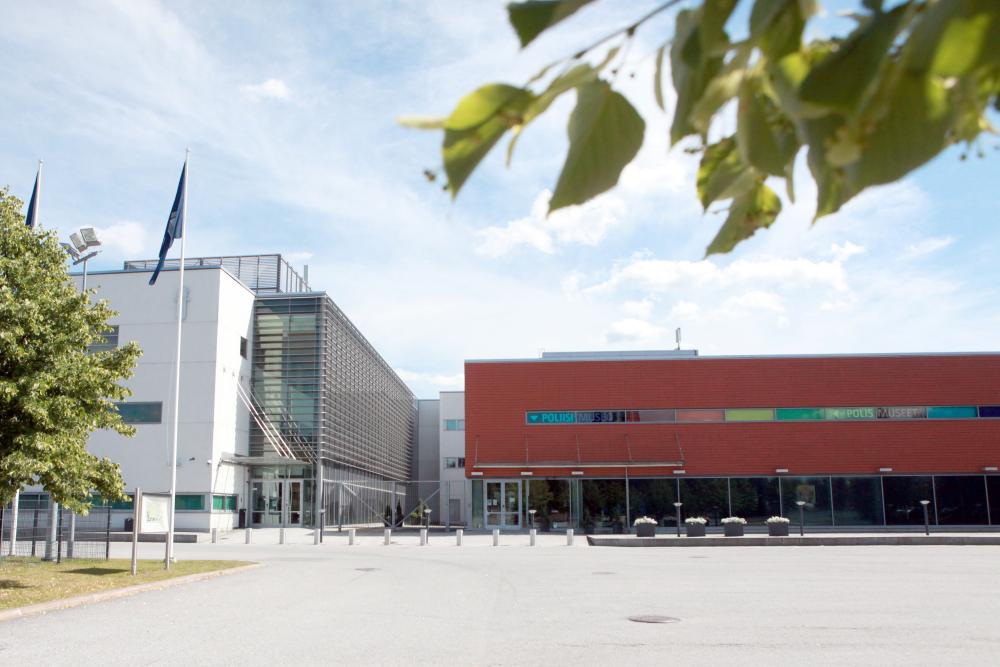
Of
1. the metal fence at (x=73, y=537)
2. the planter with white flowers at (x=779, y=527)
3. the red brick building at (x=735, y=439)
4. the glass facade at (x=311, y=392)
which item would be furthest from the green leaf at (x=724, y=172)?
the glass facade at (x=311, y=392)

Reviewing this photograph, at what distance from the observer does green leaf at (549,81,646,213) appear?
105 cm

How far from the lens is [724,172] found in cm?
120

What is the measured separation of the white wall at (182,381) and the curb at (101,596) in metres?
21.7

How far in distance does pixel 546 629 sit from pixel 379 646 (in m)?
2.48

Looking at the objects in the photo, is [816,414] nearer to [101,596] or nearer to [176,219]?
[176,219]

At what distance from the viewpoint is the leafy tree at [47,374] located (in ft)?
51.5

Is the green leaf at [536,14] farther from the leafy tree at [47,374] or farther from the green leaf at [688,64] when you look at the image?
the leafy tree at [47,374]

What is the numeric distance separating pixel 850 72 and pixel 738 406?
44.7 metres

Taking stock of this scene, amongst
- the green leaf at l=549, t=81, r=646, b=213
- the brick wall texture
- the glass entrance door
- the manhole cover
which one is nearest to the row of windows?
the brick wall texture

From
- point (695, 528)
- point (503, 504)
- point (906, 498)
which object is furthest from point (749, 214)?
point (906, 498)

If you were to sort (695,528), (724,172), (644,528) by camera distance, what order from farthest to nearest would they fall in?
(695,528), (644,528), (724,172)

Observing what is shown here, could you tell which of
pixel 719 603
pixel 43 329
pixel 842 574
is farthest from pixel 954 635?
pixel 43 329

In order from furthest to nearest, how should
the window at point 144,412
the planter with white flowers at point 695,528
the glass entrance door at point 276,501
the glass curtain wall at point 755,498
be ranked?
the glass entrance door at point 276,501, the glass curtain wall at point 755,498, the window at point 144,412, the planter with white flowers at point 695,528

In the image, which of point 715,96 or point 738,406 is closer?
point 715,96
